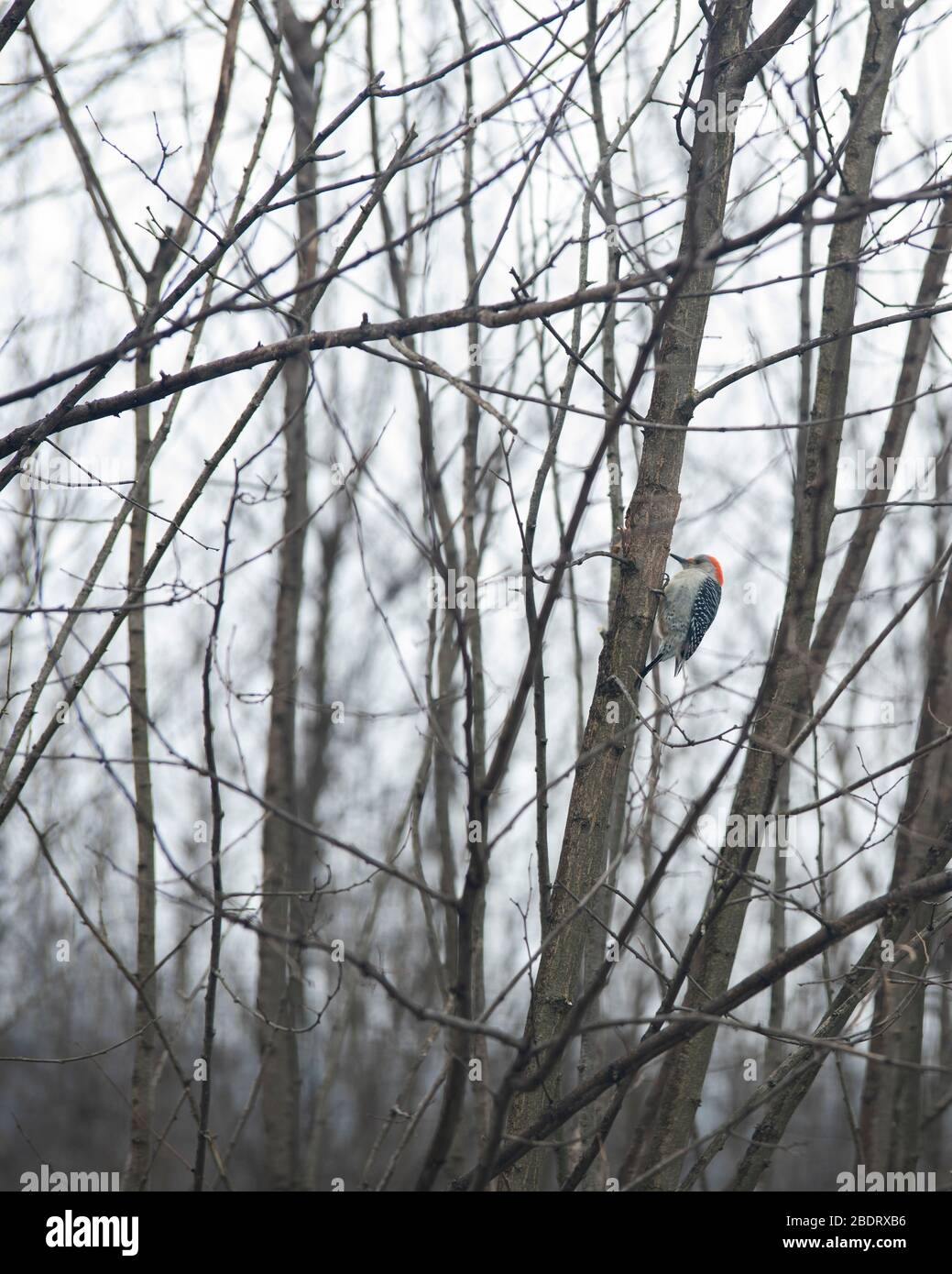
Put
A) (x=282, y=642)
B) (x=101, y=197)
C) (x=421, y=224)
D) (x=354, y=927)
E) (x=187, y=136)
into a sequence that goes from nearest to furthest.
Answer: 1. (x=421, y=224)
2. (x=101, y=197)
3. (x=187, y=136)
4. (x=282, y=642)
5. (x=354, y=927)

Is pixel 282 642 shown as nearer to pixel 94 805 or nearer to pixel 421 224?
pixel 94 805

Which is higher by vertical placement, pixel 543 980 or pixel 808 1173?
pixel 543 980

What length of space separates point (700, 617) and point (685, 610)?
19 cm

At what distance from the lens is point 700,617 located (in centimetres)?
581

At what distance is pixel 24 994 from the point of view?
1260 centimetres

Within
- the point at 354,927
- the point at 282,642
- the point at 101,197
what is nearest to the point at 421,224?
the point at 101,197

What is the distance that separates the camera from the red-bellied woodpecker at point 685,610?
5.64 m

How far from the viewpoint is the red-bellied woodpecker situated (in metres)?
5.64

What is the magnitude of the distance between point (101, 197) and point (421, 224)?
192 centimetres

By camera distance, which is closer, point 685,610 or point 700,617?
point 685,610

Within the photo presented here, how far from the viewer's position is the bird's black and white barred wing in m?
5.72

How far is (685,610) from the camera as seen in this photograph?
5.66 m

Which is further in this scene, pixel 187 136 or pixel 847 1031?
pixel 187 136

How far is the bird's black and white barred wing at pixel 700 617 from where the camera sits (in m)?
5.72
